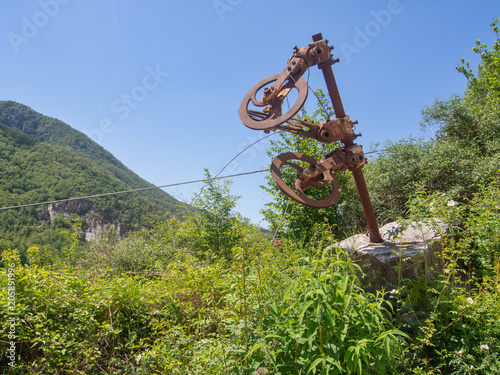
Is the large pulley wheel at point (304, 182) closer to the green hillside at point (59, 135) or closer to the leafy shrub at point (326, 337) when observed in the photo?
the leafy shrub at point (326, 337)

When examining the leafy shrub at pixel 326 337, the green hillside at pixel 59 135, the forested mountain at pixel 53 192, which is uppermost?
the green hillside at pixel 59 135

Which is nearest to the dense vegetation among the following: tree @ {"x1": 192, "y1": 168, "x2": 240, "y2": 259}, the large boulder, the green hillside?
the large boulder

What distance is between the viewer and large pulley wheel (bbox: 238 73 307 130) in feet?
9.20

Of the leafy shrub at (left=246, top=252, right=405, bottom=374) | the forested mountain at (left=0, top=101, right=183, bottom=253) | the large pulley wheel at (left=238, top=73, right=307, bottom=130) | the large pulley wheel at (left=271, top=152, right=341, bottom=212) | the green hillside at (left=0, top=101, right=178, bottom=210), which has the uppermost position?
the green hillside at (left=0, top=101, right=178, bottom=210)

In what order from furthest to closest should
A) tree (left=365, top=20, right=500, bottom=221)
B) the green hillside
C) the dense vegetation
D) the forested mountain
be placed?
the green hillside
the forested mountain
tree (left=365, top=20, right=500, bottom=221)
the dense vegetation

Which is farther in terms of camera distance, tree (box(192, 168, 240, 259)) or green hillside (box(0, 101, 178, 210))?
green hillside (box(0, 101, 178, 210))

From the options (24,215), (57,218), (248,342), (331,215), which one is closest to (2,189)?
(57,218)

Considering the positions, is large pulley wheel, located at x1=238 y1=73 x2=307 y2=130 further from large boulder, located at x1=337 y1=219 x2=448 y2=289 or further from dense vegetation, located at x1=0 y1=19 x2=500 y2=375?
large boulder, located at x1=337 y1=219 x2=448 y2=289

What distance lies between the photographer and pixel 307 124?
334cm

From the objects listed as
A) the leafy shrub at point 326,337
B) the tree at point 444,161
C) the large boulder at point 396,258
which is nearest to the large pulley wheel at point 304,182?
the large boulder at point 396,258

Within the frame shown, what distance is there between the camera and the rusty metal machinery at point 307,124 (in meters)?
3.02

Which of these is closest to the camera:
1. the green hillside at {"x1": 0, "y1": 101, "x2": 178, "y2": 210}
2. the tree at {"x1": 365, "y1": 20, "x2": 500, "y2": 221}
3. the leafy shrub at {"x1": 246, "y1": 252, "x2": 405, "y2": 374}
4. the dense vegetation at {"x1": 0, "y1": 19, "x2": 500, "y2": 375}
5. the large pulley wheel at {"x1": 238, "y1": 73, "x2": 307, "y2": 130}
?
the leafy shrub at {"x1": 246, "y1": 252, "x2": 405, "y2": 374}

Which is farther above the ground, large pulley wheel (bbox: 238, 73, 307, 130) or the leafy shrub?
large pulley wheel (bbox: 238, 73, 307, 130)

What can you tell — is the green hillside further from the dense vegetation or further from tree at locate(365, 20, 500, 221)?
the dense vegetation
